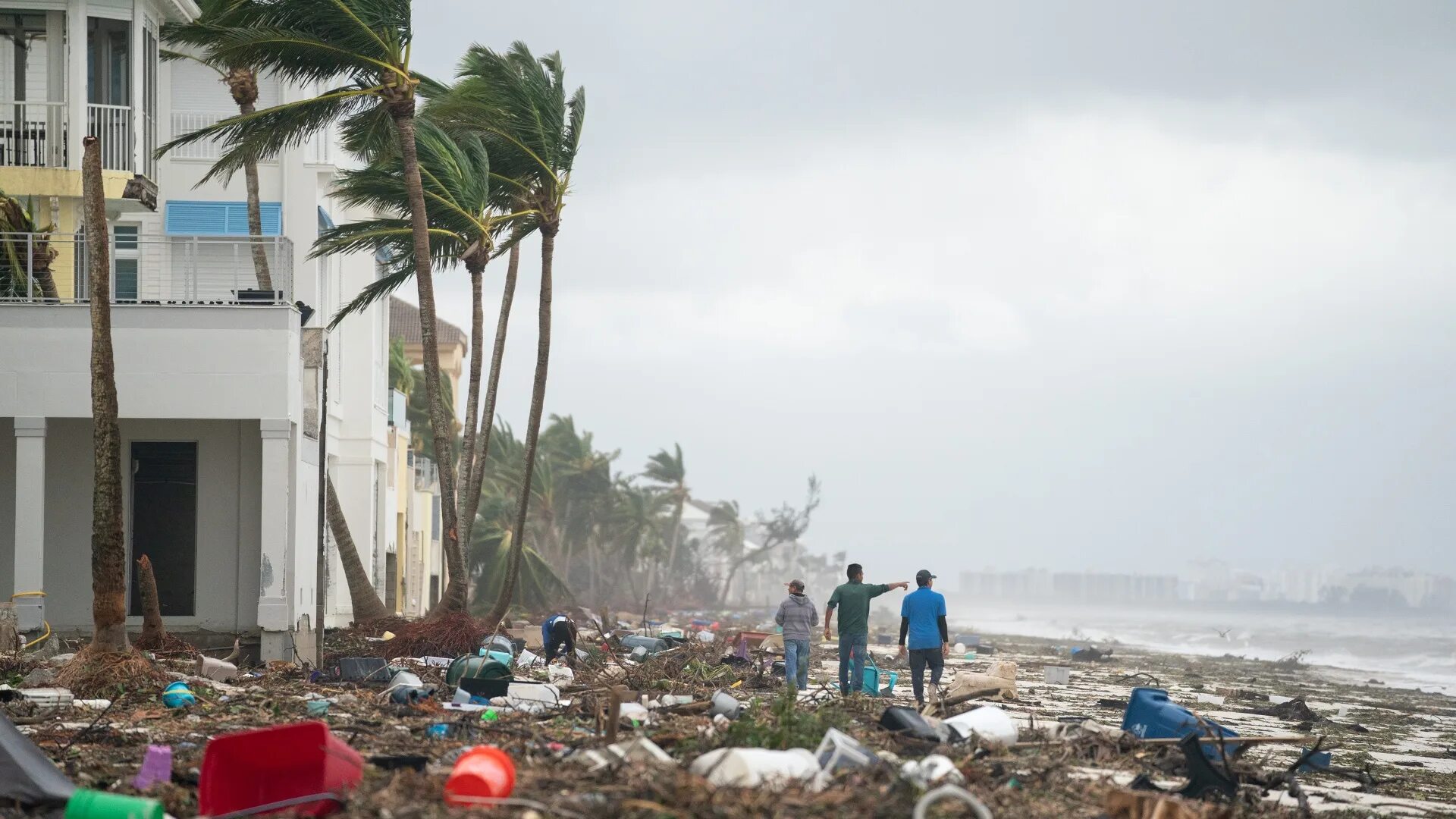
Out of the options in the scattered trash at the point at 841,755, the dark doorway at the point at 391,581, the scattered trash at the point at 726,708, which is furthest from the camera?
the dark doorway at the point at 391,581

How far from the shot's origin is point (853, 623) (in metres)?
15.9

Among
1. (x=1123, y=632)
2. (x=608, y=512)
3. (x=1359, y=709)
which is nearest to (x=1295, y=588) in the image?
(x=1123, y=632)

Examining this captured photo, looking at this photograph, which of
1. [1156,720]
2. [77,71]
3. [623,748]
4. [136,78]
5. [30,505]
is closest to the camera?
[623,748]

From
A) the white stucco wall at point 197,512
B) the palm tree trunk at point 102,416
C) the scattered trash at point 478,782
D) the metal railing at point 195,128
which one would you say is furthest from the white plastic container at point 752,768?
the metal railing at point 195,128

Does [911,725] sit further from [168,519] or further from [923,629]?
[168,519]

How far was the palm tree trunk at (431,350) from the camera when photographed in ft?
68.4

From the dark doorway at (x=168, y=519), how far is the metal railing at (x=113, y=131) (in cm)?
431

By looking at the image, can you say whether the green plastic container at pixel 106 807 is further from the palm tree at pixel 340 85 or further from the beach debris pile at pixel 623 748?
the palm tree at pixel 340 85

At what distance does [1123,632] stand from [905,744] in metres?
88.2

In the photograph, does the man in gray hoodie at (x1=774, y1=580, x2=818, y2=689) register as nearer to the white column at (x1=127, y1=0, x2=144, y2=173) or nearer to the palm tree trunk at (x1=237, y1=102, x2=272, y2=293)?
the palm tree trunk at (x1=237, y1=102, x2=272, y2=293)

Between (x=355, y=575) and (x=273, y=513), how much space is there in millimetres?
7722

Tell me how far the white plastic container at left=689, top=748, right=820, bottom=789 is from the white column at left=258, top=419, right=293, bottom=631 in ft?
33.5

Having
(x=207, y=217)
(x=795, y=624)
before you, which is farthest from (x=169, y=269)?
(x=795, y=624)

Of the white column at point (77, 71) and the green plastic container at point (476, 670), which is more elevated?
the white column at point (77, 71)
